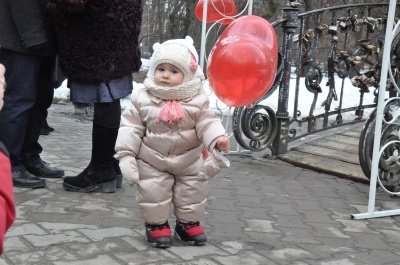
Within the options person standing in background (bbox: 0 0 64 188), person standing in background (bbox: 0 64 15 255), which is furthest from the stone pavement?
person standing in background (bbox: 0 64 15 255)

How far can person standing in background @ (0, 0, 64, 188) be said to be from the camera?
3.87m

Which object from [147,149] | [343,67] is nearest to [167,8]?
[343,67]

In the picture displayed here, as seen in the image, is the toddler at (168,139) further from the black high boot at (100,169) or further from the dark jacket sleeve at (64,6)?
the black high boot at (100,169)

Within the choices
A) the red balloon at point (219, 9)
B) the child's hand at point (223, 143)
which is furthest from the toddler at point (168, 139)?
the red balloon at point (219, 9)

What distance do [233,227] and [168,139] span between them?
2.63 ft

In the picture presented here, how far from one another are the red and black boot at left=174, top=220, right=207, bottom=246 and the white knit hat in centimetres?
81

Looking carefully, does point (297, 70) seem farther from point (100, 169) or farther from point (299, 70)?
point (100, 169)

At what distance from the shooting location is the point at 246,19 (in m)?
4.60

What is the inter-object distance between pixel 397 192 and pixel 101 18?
8.26ft

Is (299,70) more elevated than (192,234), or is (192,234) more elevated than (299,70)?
(299,70)

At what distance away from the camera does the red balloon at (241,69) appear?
4.30 meters

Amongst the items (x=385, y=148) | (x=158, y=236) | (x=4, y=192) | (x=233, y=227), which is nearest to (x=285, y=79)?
(x=385, y=148)

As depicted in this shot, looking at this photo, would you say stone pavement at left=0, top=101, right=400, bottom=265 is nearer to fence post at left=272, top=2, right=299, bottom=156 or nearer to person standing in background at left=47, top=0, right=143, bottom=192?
person standing in background at left=47, top=0, right=143, bottom=192

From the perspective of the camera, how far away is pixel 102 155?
13.4 ft
